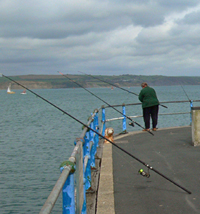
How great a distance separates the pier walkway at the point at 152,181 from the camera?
471 centimetres

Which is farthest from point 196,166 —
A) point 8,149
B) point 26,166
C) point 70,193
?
point 8,149

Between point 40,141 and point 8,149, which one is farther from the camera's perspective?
point 40,141

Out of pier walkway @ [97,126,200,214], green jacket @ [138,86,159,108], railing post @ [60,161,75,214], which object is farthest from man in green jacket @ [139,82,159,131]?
railing post @ [60,161,75,214]

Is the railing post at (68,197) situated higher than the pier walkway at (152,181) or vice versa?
the railing post at (68,197)

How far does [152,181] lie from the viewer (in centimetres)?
598

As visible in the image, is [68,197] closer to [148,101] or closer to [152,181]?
[152,181]

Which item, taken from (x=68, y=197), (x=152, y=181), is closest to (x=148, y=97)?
(x=152, y=181)

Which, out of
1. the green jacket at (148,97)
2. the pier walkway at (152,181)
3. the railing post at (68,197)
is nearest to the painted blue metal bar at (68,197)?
the railing post at (68,197)

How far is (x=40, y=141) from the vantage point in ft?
82.6

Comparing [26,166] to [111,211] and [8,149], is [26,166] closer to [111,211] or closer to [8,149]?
[8,149]

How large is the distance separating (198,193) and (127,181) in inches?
50.5

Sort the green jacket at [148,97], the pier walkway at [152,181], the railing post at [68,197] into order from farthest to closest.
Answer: the green jacket at [148,97]
the pier walkway at [152,181]
the railing post at [68,197]

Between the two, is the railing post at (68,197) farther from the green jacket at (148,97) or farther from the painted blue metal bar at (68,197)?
the green jacket at (148,97)

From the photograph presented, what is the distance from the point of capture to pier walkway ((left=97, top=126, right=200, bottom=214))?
471 cm
